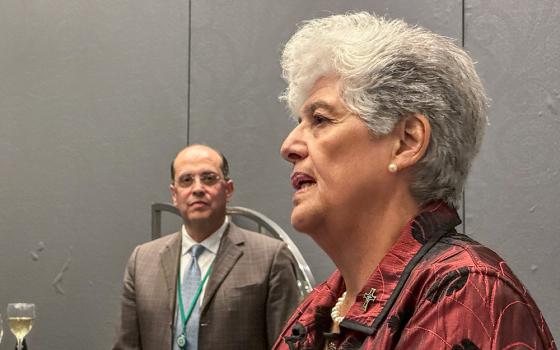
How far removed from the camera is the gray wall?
5.34 m

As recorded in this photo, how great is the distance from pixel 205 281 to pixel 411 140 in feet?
9.29

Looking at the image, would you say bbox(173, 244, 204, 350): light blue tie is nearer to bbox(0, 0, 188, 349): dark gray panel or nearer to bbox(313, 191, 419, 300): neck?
bbox(0, 0, 188, 349): dark gray panel

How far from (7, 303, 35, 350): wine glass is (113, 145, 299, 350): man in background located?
16.7 inches

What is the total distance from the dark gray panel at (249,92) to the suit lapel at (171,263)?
0.93 meters

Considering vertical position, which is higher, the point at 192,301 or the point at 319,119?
the point at 319,119

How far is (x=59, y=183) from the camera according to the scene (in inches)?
222

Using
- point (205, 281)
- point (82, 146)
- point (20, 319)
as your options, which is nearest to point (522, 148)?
point (205, 281)

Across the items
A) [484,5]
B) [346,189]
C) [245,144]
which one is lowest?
[245,144]

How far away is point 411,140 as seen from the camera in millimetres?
1488

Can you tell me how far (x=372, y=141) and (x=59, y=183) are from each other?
4411mm

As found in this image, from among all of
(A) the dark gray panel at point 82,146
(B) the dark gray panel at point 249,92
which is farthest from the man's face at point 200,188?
(A) the dark gray panel at point 82,146

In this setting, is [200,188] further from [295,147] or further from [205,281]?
[295,147]

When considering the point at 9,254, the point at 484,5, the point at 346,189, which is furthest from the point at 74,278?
the point at 346,189

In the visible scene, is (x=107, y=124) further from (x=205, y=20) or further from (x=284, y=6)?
(x=284, y=6)
